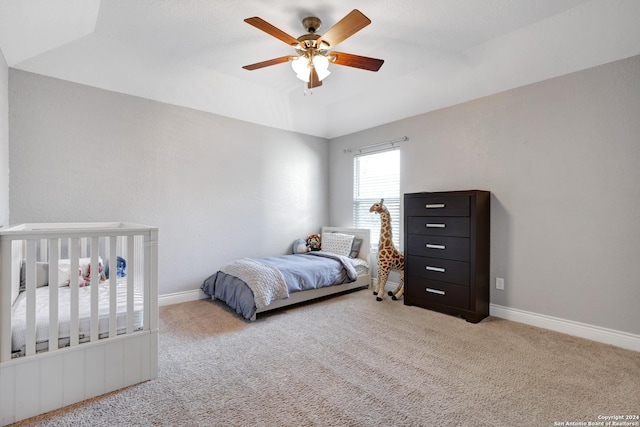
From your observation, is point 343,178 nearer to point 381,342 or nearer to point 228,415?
point 381,342

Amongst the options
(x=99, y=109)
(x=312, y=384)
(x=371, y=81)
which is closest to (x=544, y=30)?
(x=371, y=81)

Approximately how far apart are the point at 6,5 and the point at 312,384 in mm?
2925

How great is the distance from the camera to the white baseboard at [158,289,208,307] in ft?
11.2

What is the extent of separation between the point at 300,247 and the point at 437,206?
2032mm

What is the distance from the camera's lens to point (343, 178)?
479 centimetres

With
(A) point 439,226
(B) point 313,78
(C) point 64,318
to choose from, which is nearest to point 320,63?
(B) point 313,78

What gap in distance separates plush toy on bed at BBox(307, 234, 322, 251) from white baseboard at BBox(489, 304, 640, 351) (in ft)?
7.59

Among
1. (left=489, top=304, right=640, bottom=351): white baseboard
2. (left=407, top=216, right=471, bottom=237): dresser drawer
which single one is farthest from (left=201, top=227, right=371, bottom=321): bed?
(left=489, top=304, right=640, bottom=351): white baseboard

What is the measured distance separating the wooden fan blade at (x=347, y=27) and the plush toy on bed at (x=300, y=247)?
109 inches

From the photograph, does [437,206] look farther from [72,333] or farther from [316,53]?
[72,333]

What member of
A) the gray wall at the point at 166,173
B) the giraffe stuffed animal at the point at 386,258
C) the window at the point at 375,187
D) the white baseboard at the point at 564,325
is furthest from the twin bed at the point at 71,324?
the window at the point at 375,187

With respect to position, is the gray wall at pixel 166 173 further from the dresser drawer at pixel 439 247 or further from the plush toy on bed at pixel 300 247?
the dresser drawer at pixel 439 247

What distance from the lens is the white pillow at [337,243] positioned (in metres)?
4.27

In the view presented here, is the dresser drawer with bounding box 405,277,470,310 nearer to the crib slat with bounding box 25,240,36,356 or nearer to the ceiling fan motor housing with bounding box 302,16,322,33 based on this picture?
the ceiling fan motor housing with bounding box 302,16,322,33
